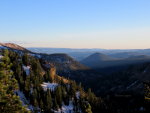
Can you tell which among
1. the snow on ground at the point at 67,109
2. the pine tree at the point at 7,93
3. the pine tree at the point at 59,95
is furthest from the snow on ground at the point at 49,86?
the pine tree at the point at 7,93

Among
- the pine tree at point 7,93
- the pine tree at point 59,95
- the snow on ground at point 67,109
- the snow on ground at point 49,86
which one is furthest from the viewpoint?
the snow on ground at point 49,86

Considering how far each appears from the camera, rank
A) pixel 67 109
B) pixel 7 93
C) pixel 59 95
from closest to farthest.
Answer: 1. pixel 7 93
2. pixel 67 109
3. pixel 59 95

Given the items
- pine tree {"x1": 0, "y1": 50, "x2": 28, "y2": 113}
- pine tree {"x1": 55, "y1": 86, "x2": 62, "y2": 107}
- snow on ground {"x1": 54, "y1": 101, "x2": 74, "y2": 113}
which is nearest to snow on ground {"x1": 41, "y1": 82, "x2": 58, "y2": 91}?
pine tree {"x1": 55, "y1": 86, "x2": 62, "y2": 107}

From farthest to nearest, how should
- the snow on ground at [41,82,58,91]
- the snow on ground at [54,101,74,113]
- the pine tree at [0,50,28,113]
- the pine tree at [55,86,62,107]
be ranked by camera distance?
the snow on ground at [41,82,58,91] < the pine tree at [55,86,62,107] < the snow on ground at [54,101,74,113] < the pine tree at [0,50,28,113]

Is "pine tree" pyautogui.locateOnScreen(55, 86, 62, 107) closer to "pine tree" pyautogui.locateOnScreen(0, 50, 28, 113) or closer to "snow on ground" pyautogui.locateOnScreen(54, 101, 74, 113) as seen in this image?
"snow on ground" pyautogui.locateOnScreen(54, 101, 74, 113)

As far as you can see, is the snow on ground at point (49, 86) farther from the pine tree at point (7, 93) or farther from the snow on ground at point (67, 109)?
the pine tree at point (7, 93)

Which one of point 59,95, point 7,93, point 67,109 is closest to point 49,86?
point 59,95

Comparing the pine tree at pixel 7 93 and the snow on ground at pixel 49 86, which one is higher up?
the pine tree at pixel 7 93

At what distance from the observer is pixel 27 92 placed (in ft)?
501

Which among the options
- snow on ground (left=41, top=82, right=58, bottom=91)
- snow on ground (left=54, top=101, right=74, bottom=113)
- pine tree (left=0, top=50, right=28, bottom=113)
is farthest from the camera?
snow on ground (left=41, top=82, right=58, bottom=91)

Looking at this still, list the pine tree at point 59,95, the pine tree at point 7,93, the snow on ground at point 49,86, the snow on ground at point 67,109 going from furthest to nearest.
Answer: the snow on ground at point 49,86 → the pine tree at point 59,95 → the snow on ground at point 67,109 → the pine tree at point 7,93

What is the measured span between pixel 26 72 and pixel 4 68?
163 metres

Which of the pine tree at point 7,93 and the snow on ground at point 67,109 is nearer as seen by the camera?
the pine tree at point 7,93

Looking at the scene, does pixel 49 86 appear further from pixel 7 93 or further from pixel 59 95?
pixel 7 93
